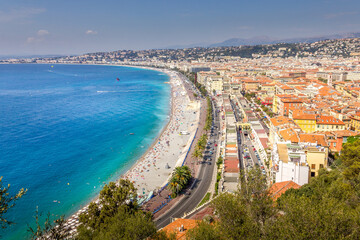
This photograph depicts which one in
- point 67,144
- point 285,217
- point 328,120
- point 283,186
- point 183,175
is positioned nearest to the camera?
point 285,217

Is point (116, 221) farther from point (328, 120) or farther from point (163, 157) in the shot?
point (328, 120)

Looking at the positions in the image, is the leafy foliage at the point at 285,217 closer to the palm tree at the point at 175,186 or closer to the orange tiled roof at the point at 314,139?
the orange tiled roof at the point at 314,139

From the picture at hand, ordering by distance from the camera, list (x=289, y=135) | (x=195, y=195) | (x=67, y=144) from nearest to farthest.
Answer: (x=195, y=195) → (x=289, y=135) → (x=67, y=144)

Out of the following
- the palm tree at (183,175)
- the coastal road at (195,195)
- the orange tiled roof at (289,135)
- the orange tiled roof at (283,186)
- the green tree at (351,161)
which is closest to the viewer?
the green tree at (351,161)

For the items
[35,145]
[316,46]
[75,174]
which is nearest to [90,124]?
[35,145]

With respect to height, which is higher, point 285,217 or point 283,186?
point 285,217

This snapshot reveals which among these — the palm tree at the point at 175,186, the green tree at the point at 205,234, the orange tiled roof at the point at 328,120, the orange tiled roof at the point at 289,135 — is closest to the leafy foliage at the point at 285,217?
the green tree at the point at 205,234

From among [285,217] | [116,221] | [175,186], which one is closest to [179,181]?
[175,186]
